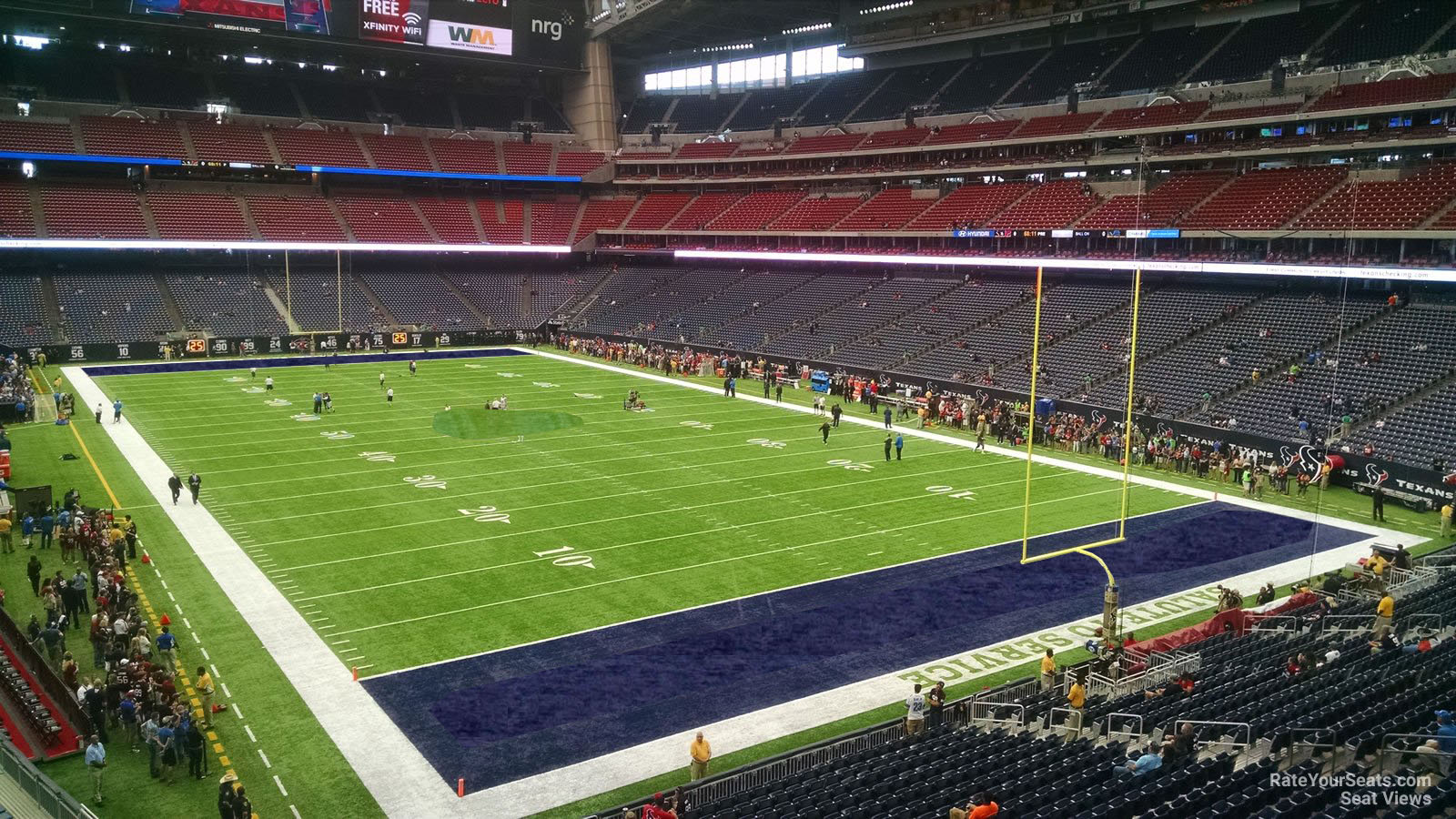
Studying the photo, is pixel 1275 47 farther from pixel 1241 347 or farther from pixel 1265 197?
pixel 1241 347

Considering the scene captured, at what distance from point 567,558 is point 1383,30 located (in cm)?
4455

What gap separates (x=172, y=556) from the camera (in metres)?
22.9

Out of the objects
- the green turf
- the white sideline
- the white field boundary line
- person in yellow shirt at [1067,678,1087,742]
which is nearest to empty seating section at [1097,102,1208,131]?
the white sideline

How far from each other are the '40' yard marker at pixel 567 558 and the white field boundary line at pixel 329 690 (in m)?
5.73

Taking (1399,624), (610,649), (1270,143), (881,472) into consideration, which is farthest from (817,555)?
(1270,143)

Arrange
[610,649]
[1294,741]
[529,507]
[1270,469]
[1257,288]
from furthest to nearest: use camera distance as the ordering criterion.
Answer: [1257,288] → [1270,469] → [529,507] → [610,649] → [1294,741]

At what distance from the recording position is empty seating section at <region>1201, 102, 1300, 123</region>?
144ft

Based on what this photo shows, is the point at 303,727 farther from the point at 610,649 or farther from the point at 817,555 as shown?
the point at 817,555

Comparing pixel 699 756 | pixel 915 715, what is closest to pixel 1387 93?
pixel 915 715

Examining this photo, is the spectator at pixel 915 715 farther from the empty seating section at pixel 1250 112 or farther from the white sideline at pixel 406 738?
the empty seating section at pixel 1250 112

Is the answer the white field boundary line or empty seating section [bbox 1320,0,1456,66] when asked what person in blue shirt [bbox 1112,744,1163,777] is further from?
empty seating section [bbox 1320,0,1456,66]

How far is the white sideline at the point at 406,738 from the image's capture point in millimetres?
13672

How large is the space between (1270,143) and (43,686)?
158 ft

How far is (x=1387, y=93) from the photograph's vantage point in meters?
40.3
